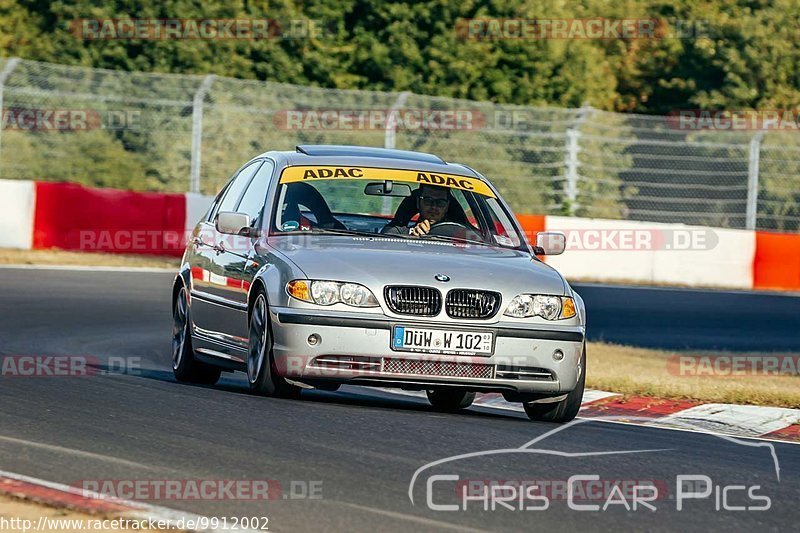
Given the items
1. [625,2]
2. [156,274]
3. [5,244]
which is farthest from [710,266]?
[625,2]

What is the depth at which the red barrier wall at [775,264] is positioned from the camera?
25422 mm

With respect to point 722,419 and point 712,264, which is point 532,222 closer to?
point 712,264

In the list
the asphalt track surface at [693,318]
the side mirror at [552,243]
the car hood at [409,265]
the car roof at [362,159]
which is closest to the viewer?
the car hood at [409,265]

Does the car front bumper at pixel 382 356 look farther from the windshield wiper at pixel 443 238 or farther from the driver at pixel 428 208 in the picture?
the driver at pixel 428 208

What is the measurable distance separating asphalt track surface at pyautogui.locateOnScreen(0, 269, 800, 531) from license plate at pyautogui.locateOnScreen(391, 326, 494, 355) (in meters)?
0.37

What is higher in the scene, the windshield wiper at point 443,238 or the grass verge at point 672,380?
the windshield wiper at point 443,238

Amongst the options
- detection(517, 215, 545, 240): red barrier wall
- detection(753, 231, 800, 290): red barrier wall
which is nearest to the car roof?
detection(517, 215, 545, 240): red barrier wall

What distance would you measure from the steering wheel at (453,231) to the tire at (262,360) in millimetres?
1341

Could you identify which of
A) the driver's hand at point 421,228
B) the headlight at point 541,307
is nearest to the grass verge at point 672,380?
the driver's hand at point 421,228

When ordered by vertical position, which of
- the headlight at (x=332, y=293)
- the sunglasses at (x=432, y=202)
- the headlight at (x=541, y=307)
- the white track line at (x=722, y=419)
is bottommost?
the white track line at (x=722, y=419)

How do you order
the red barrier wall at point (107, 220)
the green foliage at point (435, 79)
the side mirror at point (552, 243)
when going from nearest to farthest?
the side mirror at point (552, 243), the red barrier wall at point (107, 220), the green foliage at point (435, 79)

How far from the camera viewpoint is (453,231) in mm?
10070

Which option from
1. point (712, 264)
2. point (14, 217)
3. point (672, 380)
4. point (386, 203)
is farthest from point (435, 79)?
point (386, 203)

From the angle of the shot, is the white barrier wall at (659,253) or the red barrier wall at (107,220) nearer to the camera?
the red barrier wall at (107,220)
